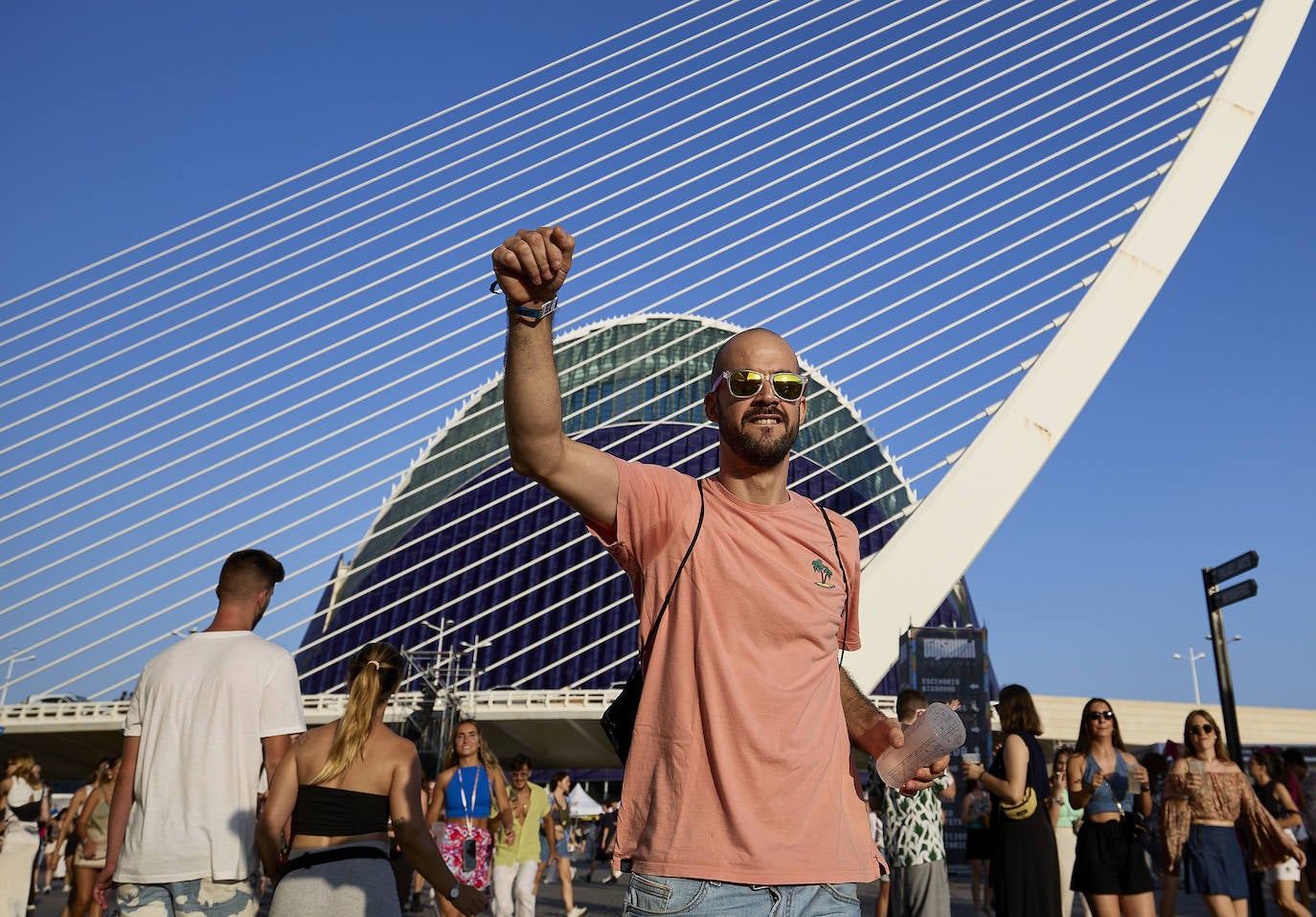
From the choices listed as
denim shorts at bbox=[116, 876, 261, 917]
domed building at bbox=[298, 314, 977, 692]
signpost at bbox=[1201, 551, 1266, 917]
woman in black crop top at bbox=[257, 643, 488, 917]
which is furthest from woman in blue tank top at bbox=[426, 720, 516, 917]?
domed building at bbox=[298, 314, 977, 692]

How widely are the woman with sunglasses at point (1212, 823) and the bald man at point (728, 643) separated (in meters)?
4.99

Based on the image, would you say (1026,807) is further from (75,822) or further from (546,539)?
(546,539)

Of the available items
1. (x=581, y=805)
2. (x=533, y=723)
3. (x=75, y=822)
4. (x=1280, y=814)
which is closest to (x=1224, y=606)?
(x=1280, y=814)

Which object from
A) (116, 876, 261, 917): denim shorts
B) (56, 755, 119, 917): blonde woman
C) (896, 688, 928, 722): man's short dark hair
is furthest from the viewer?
(56, 755, 119, 917): blonde woman

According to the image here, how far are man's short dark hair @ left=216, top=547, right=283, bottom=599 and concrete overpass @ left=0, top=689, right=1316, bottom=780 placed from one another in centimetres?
2681

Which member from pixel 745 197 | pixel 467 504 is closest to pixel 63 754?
pixel 467 504

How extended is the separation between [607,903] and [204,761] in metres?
10.7

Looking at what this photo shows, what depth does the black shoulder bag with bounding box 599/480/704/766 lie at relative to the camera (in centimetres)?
218

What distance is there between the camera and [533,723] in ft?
113

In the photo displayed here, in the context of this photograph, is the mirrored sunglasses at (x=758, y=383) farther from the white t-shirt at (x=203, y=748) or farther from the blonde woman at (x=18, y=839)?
the blonde woman at (x=18, y=839)

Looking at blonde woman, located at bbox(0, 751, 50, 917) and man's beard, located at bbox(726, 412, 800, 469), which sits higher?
man's beard, located at bbox(726, 412, 800, 469)

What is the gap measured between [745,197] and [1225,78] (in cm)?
550

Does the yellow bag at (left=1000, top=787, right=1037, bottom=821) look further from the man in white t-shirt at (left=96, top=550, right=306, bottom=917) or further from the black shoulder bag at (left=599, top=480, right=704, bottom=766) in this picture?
the black shoulder bag at (left=599, top=480, right=704, bottom=766)

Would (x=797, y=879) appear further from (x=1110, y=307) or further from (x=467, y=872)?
(x=1110, y=307)
